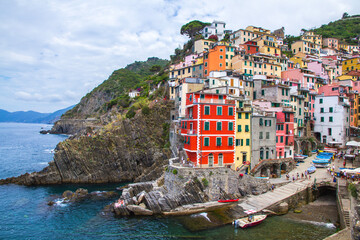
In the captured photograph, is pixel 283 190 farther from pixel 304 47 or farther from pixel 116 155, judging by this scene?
pixel 304 47

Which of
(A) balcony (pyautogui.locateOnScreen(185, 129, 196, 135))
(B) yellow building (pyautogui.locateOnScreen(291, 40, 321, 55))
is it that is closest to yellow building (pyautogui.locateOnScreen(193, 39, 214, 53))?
(B) yellow building (pyautogui.locateOnScreen(291, 40, 321, 55))

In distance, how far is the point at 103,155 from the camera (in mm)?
55750

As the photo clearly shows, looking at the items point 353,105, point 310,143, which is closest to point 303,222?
point 310,143

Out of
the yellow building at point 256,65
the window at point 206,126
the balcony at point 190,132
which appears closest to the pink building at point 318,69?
the yellow building at point 256,65

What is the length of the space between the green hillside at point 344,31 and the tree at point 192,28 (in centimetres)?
A: 6140

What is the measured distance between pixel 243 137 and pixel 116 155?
29.0 meters

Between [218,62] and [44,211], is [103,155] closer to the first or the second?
[44,211]

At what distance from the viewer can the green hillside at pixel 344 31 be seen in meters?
121

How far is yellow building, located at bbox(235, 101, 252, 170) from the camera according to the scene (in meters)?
41.2

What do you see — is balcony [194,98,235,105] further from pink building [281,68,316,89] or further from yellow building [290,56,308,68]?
yellow building [290,56,308,68]

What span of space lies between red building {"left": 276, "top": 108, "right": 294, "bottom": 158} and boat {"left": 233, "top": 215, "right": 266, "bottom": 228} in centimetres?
1805

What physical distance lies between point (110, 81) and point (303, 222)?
151509 mm

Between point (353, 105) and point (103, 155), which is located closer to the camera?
point (103, 155)

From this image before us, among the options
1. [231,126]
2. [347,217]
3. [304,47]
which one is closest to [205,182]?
[231,126]
